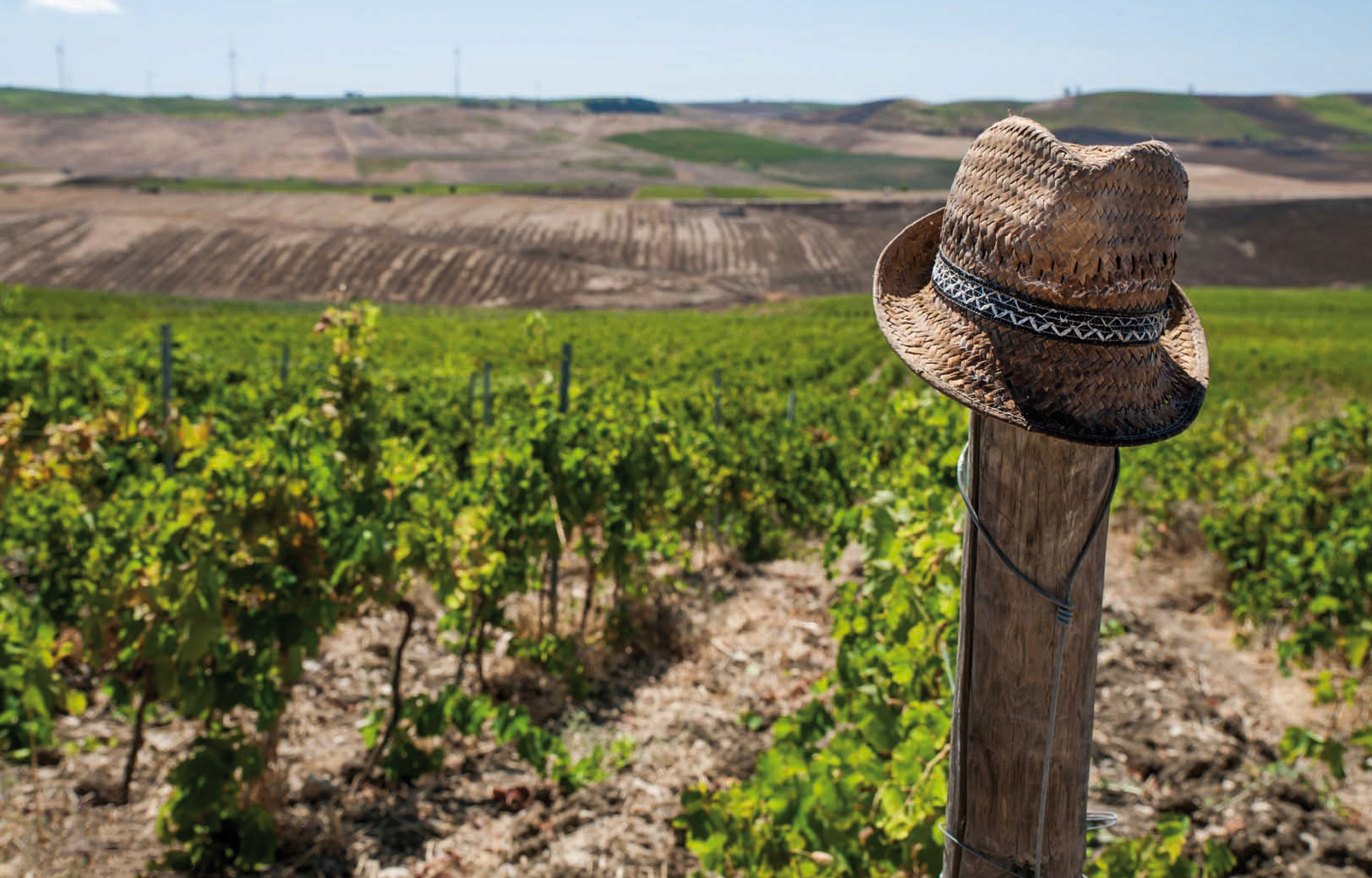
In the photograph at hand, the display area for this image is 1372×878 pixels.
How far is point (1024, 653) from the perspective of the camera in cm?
159

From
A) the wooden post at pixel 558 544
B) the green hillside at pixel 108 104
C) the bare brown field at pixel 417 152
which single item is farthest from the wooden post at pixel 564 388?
the green hillside at pixel 108 104

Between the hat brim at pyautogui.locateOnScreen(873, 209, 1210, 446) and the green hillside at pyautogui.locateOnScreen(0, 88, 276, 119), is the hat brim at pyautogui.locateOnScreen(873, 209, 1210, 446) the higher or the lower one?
the lower one

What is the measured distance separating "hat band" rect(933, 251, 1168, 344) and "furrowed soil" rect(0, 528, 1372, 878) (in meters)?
2.59

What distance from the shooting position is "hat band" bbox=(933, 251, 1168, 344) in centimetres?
151

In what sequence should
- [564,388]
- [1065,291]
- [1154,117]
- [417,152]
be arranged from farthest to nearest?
[1154,117] < [417,152] < [564,388] < [1065,291]

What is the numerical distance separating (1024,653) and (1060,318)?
1.72ft

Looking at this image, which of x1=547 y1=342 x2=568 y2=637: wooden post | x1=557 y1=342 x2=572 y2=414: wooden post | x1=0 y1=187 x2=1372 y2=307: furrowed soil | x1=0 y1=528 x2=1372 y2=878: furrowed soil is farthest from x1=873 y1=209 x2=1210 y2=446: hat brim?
x1=0 y1=187 x2=1372 y2=307: furrowed soil

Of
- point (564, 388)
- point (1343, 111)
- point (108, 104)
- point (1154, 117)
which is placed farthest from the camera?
point (108, 104)

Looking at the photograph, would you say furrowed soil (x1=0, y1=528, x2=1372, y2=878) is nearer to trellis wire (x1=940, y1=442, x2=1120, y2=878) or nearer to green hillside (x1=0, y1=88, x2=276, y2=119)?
trellis wire (x1=940, y1=442, x2=1120, y2=878)

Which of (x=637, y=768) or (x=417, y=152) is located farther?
(x=417, y=152)

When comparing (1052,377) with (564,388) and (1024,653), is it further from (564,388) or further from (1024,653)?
(564,388)

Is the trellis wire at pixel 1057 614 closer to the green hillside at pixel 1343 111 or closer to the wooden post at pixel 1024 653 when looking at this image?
the wooden post at pixel 1024 653

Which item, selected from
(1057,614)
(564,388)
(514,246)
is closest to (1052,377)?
(1057,614)

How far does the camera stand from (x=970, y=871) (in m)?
1.71
